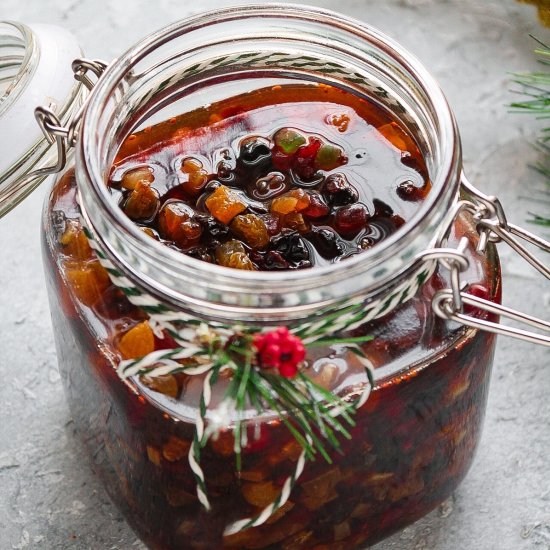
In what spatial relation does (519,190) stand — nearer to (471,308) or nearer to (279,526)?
(471,308)

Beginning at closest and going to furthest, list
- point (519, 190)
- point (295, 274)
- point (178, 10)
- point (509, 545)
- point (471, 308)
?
point (295, 274) < point (471, 308) < point (509, 545) < point (519, 190) < point (178, 10)

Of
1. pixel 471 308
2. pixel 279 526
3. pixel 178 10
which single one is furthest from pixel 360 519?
pixel 178 10

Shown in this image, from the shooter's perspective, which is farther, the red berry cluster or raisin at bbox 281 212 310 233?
raisin at bbox 281 212 310 233

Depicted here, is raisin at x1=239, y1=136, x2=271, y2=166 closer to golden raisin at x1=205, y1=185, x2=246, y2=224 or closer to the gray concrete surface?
golden raisin at x1=205, y1=185, x2=246, y2=224

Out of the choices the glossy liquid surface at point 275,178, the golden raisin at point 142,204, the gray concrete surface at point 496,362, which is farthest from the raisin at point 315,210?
the gray concrete surface at point 496,362

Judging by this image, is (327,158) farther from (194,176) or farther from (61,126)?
(61,126)

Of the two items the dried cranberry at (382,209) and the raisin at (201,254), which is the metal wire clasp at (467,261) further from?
the raisin at (201,254)

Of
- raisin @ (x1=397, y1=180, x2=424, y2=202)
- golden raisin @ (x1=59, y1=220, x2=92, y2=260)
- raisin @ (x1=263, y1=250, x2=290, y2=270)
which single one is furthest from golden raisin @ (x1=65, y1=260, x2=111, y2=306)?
raisin @ (x1=397, y1=180, x2=424, y2=202)
